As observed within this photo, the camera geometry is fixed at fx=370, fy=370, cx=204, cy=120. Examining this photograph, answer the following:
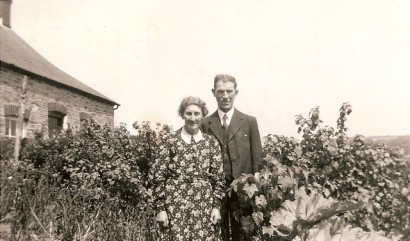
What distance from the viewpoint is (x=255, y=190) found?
3094 millimetres

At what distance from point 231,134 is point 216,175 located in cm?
41

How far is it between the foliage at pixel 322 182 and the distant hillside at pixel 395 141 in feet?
0.82

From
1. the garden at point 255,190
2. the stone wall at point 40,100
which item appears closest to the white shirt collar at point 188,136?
the garden at point 255,190

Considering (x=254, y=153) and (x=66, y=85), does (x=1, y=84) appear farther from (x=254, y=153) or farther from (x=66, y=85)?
(x=66, y=85)

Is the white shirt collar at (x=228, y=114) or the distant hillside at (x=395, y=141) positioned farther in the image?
the distant hillside at (x=395, y=141)

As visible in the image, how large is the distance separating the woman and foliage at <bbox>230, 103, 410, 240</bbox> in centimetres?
24

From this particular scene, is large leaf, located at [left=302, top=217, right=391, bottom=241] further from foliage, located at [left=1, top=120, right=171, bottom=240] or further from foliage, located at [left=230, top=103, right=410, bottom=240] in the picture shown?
foliage, located at [left=1, top=120, right=171, bottom=240]

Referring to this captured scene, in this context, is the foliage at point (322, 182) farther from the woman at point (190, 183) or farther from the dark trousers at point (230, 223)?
the woman at point (190, 183)

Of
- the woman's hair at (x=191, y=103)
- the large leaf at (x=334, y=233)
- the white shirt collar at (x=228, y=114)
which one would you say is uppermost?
the woman's hair at (x=191, y=103)

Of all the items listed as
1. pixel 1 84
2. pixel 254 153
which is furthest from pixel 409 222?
pixel 1 84

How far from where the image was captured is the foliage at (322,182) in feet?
10.5

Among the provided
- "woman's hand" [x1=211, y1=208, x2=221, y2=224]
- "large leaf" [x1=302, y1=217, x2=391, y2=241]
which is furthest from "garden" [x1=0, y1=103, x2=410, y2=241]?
"woman's hand" [x1=211, y1=208, x2=221, y2=224]

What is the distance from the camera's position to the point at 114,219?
14.8ft

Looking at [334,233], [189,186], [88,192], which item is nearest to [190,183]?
[189,186]
